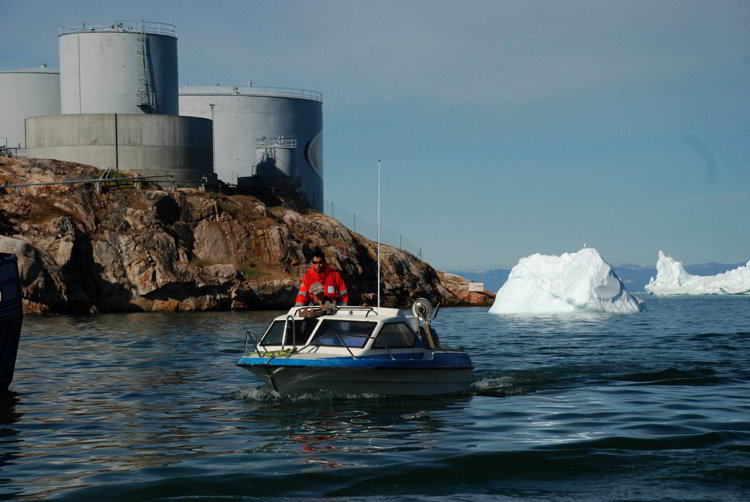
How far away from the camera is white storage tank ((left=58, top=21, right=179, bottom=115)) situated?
82.8 meters

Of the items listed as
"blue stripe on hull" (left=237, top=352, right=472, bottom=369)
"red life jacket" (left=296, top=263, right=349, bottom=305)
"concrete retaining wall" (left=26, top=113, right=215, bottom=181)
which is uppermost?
"concrete retaining wall" (left=26, top=113, right=215, bottom=181)

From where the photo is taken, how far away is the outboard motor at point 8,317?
2273cm

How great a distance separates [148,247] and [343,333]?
2109 inches

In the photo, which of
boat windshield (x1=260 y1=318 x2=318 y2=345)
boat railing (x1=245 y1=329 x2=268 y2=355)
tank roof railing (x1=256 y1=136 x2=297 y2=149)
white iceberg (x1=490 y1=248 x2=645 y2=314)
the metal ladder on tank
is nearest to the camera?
boat windshield (x1=260 y1=318 x2=318 y2=345)

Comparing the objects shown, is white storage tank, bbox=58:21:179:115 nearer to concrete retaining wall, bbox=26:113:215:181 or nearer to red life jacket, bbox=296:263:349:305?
concrete retaining wall, bbox=26:113:215:181

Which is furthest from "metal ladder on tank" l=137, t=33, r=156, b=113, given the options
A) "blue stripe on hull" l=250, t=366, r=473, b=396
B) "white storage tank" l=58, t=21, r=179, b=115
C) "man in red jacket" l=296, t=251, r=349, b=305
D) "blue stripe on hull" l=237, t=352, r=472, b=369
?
"blue stripe on hull" l=250, t=366, r=473, b=396

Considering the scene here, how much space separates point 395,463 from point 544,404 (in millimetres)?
7708

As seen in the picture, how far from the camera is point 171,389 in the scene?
78.5 ft

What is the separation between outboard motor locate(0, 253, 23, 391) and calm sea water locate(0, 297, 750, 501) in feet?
2.43

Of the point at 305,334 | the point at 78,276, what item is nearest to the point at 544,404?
the point at 305,334

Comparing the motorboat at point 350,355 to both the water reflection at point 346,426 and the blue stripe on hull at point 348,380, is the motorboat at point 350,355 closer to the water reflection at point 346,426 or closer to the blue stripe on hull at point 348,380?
the blue stripe on hull at point 348,380

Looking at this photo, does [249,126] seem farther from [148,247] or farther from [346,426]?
[346,426]

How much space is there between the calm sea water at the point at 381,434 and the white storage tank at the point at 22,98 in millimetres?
65002

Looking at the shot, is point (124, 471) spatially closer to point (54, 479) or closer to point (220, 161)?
point (54, 479)
